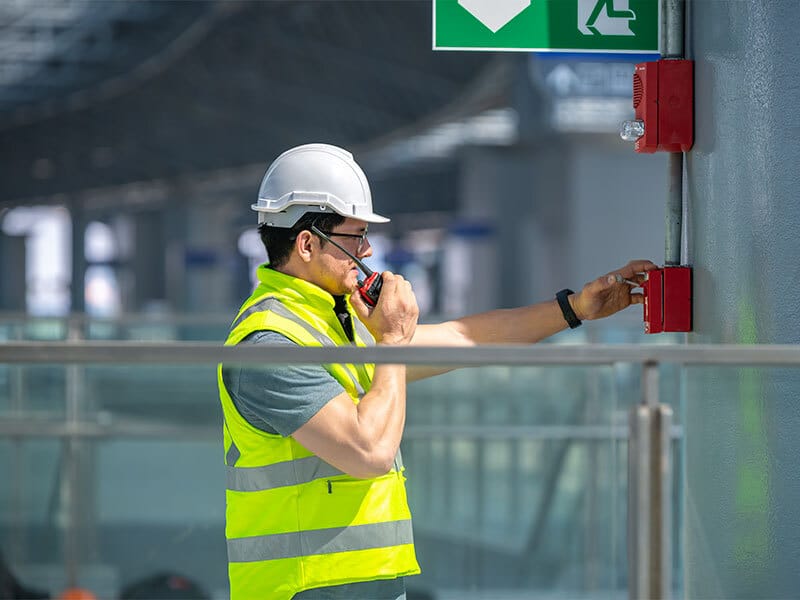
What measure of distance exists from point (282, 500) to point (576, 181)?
2106 cm

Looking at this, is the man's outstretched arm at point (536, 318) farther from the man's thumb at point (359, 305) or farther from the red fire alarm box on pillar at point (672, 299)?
the man's thumb at point (359, 305)

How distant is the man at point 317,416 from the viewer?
295 centimetres

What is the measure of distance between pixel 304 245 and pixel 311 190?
172 mm

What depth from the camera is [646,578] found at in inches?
107

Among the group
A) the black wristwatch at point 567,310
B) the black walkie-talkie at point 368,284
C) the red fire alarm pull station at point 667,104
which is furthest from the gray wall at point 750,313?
the black walkie-talkie at point 368,284

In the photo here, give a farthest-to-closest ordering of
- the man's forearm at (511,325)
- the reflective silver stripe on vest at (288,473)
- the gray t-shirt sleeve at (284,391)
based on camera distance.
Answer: the man's forearm at (511,325)
the reflective silver stripe on vest at (288,473)
the gray t-shirt sleeve at (284,391)

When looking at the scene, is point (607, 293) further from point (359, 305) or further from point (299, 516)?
point (299, 516)

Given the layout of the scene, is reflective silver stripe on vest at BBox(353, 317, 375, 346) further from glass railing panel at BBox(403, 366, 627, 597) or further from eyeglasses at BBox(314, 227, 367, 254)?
glass railing panel at BBox(403, 366, 627, 597)

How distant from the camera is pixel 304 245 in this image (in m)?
3.34

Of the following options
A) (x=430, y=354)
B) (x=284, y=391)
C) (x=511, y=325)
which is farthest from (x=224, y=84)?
(x=430, y=354)

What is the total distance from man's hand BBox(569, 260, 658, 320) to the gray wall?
40 centimetres

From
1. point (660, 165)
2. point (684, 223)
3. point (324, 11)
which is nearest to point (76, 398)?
point (684, 223)

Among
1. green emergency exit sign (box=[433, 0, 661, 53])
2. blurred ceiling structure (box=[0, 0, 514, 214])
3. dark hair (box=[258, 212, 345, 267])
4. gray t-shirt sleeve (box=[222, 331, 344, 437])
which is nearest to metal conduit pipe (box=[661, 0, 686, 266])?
green emergency exit sign (box=[433, 0, 661, 53])

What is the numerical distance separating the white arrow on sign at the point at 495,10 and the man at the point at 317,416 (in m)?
0.62
